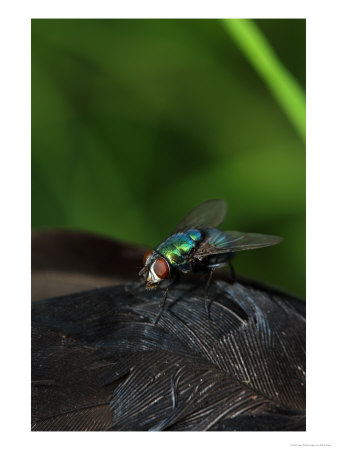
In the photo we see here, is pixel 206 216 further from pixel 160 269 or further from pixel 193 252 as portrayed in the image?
pixel 160 269

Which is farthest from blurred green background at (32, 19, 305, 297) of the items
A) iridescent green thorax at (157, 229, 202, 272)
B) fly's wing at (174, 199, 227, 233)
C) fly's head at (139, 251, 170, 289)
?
fly's head at (139, 251, 170, 289)

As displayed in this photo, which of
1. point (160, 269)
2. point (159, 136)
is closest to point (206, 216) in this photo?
point (160, 269)

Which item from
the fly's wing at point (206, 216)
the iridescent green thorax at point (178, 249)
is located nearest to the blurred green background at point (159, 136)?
the fly's wing at point (206, 216)

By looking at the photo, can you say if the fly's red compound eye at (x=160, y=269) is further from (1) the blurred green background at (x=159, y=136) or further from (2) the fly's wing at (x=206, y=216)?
(1) the blurred green background at (x=159, y=136)

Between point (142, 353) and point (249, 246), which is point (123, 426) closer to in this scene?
point (142, 353)

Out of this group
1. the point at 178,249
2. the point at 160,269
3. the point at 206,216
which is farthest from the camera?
the point at 206,216

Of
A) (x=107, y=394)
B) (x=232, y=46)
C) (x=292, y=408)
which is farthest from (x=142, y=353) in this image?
(x=232, y=46)

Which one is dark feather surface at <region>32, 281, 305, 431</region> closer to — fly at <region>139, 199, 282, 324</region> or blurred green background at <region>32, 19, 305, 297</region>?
fly at <region>139, 199, 282, 324</region>

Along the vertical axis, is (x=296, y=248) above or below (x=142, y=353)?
above
